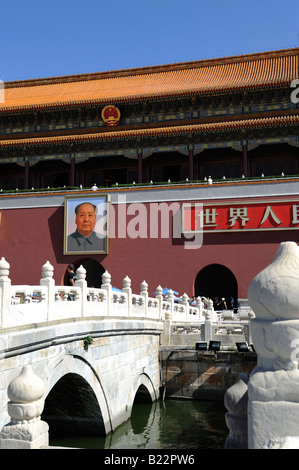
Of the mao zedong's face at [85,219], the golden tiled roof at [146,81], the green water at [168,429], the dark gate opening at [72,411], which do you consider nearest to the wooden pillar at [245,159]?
the golden tiled roof at [146,81]

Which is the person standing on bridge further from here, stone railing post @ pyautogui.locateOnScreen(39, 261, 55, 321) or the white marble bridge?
stone railing post @ pyautogui.locateOnScreen(39, 261, 55, 321)

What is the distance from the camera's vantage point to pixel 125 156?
74.6ft

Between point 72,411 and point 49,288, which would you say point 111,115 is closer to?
point 72,411

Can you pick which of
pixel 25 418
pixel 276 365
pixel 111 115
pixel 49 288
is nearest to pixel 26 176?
pixel 111 115

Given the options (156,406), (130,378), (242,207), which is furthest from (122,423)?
(242,207)

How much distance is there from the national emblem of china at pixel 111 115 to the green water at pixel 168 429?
14.0 meters

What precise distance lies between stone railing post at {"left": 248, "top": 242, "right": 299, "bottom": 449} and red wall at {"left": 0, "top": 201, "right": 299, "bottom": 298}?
52.2 ft

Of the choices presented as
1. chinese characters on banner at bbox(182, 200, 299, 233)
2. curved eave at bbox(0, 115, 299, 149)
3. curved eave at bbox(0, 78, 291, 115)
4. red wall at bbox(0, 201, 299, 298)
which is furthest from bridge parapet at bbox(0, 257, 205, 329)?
curved eave at bbox(0, 78, 291, 115)

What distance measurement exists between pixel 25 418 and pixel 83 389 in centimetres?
569

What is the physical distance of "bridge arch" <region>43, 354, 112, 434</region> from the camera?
8.72 metres

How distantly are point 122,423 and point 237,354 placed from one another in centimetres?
418

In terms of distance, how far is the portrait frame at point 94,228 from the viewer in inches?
798

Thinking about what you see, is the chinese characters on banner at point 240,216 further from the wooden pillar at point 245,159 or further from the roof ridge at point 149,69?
the roof ridge at point 149,69

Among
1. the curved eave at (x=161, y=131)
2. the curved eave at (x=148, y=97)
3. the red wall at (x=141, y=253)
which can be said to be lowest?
the red wall at (x=141, y=253)
